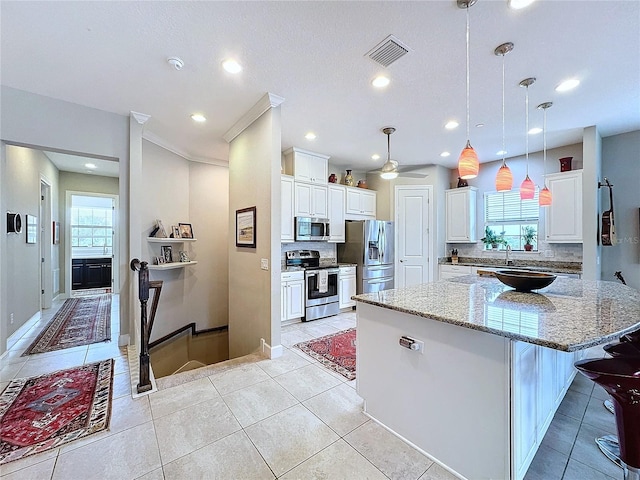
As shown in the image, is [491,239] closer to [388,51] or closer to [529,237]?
[529,237]

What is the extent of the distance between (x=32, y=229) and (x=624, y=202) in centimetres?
869

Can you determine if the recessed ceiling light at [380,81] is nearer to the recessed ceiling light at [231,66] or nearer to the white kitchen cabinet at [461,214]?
the recessed ceiling light at [231,66]

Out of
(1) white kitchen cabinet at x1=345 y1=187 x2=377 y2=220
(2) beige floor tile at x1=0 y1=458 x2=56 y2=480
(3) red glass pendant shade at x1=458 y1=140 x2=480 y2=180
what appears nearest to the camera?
(2) beige floor tile at x1=0 y1=458 x2=56 y2=480

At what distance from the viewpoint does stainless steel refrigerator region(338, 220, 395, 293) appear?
16.7 feet

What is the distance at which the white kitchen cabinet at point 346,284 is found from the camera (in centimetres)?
494

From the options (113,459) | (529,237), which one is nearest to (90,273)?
(113,459)

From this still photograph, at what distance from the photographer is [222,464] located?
163 cm

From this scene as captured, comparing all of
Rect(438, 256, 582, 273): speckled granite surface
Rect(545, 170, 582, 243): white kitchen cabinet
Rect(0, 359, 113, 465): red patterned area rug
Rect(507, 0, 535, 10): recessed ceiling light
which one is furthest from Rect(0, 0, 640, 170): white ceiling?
Rect(0, 359, 113, 465): red patterned area rug

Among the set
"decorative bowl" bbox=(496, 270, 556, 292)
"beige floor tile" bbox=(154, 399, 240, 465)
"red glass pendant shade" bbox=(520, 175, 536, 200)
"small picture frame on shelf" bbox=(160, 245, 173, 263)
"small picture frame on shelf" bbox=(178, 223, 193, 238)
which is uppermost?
"red glass pendant shade" bbox=(520, 175, 536, 200)

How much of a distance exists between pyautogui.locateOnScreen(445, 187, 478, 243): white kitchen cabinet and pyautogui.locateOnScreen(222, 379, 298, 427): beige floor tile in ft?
15.0

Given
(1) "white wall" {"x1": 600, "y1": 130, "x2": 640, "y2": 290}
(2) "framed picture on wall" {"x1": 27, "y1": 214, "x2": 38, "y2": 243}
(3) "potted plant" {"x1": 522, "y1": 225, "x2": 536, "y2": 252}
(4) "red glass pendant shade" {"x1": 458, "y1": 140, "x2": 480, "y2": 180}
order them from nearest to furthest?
(4) "red glass pendant shade" {"x1": 458, "y1": 140, "x2": 480, "y2": 180}
(1) "white wall" {"x1": 600, "y1": 130, "x2": 640, "y2": 290}
(2) "framed picture on wall" {"x1": 27, "y1": 214, "x2": 38, "y2": 243}
(3) "potted plant" {"x1": 522, "y1": 225, "x2": 536, "y2": 252}

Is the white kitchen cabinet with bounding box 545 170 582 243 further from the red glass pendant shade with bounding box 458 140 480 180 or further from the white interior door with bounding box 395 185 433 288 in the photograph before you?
the red glass pendant shade with bounding box 458 140 480 180

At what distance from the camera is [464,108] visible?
323cm

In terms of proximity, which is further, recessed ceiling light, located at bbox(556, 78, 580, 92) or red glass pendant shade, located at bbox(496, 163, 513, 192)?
recessed ceiling light, located at bbox(556, 78, 580, 92)
